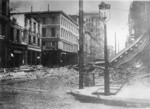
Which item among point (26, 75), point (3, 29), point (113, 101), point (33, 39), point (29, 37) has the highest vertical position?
point (3, 29)

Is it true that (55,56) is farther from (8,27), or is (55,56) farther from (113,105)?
(113,105)

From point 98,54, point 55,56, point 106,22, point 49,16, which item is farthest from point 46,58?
point 106,22

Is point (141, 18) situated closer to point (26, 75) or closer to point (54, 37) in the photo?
point (26, 75)

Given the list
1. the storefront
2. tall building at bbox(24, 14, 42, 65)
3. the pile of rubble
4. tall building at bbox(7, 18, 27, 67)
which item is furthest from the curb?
tall building at bbox(24, 14, 42, 65)

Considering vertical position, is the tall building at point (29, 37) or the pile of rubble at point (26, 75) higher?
the tall building at point (29, 37)

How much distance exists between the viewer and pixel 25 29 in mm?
35812

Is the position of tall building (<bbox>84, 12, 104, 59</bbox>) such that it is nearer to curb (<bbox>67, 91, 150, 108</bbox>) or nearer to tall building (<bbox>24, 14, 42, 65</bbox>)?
tall building (<bbox>24, 14, 42, 65</bbox>)

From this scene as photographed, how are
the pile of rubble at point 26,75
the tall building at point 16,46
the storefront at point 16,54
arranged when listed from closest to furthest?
the pile of rubble at point 26,75
the storefront at point 16,54
the tall building at point 16,46

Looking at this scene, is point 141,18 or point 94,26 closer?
point 141,18

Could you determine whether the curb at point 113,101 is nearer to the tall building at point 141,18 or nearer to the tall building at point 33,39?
the tall building at point 141,18

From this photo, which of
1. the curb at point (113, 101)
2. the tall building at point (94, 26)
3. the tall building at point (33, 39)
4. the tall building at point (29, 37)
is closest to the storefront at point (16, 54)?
the tall building at point (29, 37)

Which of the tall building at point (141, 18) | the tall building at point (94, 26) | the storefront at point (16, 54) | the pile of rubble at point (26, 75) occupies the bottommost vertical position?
the pile of rubble at point (26, 75)

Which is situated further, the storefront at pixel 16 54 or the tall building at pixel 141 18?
the storefront at pixel 16 54

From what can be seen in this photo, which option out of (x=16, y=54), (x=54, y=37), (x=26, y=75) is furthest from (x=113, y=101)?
(x=54, y=37)
